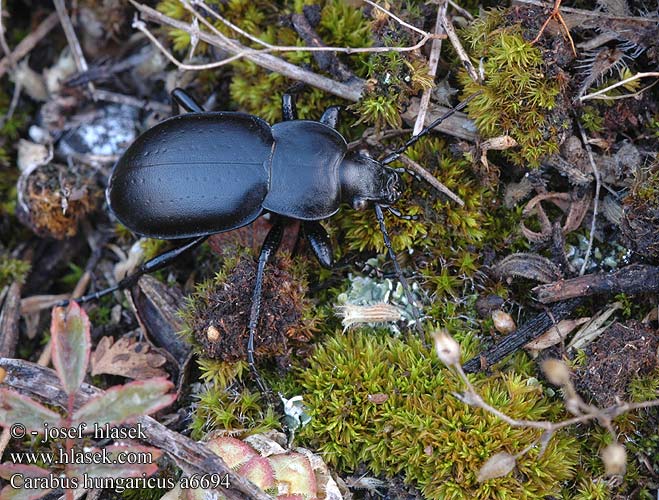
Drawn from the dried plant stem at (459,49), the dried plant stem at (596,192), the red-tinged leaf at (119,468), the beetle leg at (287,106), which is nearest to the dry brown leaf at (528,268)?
the dried plant stem at (596,192)

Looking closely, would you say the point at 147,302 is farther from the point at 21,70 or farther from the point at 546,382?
the point at 546,382

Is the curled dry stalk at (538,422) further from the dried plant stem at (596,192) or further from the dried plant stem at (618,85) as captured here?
the dried plant stem at (618,85)

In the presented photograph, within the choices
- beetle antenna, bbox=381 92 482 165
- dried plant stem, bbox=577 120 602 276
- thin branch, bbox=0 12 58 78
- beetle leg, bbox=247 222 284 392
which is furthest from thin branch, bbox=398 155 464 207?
thin branch, bbox=0 12 58 78

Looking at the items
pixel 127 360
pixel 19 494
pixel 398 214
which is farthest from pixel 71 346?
pixel 398 214

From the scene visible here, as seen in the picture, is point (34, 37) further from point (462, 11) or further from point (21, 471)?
point (21, 471)

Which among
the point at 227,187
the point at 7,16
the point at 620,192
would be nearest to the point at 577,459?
the point at 620,192

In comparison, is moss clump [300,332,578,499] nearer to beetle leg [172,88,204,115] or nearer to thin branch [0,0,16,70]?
beetle leg [172,88,204,115]
